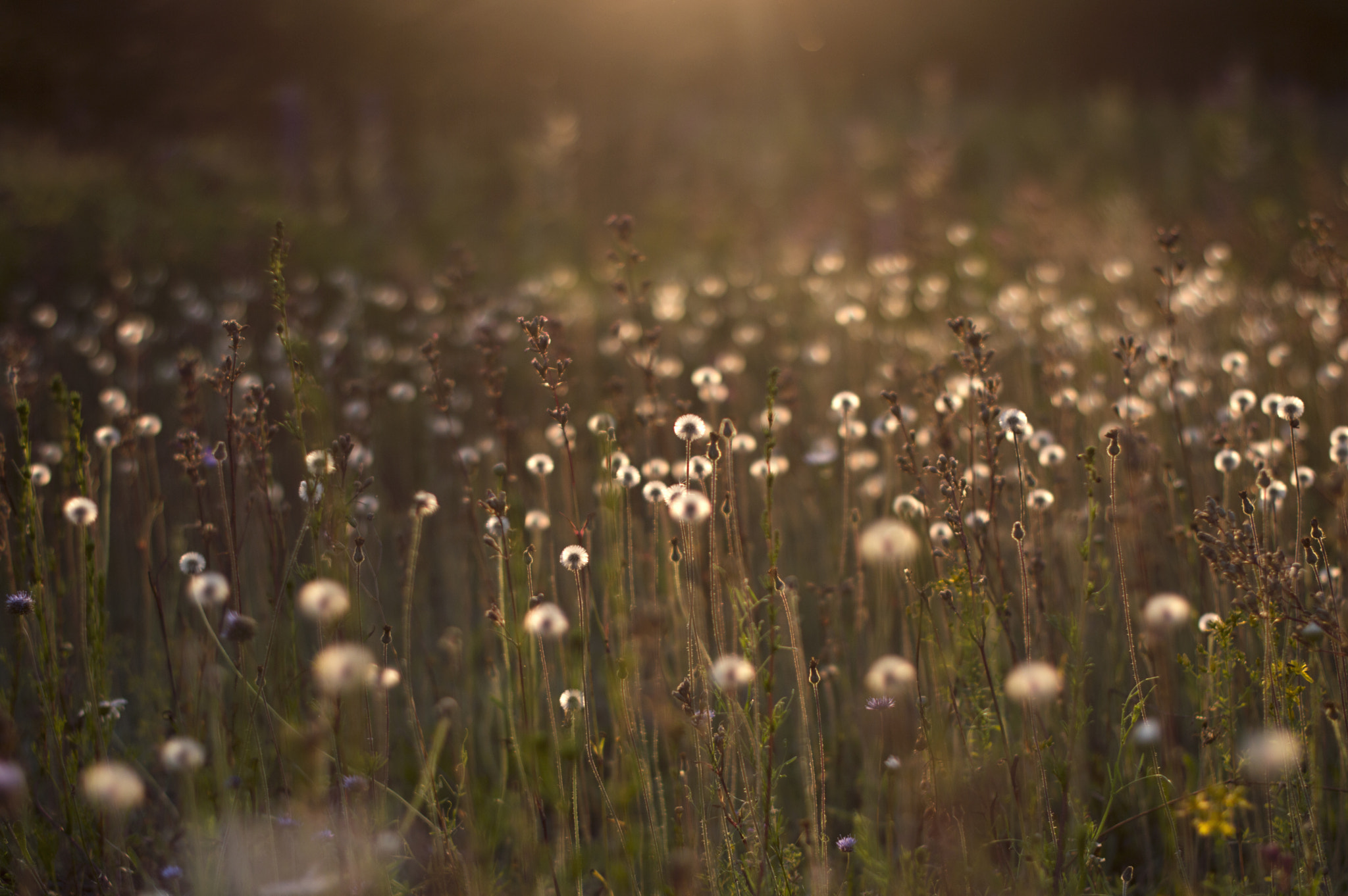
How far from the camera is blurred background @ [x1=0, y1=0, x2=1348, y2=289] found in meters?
7.58

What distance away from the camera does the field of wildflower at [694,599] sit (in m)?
1.60

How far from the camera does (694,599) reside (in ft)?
5.19

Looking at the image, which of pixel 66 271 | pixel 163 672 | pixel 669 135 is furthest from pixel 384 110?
pixel 163 672

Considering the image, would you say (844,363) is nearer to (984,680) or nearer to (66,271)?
(984,680)

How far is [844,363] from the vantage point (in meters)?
4.73

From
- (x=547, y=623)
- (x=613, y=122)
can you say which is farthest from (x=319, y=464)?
(x=613, y=122)

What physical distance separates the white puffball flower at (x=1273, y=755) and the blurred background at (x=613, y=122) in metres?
3.65

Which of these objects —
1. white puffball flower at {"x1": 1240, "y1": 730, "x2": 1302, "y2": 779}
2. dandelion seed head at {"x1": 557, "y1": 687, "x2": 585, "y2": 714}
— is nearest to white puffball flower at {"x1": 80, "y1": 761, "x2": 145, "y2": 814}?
dandelion seed head at {"x1": 557, "y1": 687, "x2": 585, "y2": 714}

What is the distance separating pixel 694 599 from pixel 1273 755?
1.07 meters

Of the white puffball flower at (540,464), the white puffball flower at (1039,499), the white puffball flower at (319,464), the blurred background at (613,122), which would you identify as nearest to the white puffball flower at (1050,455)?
the white puffball flower at (1039,499)

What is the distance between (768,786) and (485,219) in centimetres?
895

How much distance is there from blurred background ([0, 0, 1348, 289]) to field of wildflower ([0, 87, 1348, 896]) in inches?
49.5

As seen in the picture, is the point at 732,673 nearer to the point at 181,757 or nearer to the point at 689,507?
the point at 689,507

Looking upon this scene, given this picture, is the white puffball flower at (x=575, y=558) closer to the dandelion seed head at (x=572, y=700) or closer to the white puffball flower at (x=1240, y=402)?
the dandelion seed head at (x=572, y=700)
